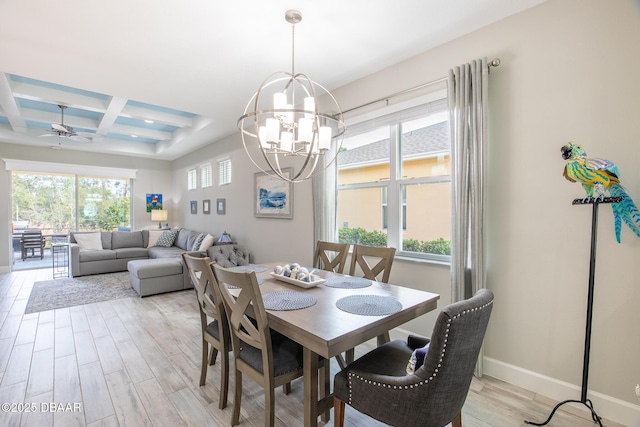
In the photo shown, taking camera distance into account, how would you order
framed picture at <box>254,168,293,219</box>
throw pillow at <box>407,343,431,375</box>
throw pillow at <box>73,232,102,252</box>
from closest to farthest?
1. throw pillow at <box>407,343,431,375</box>
2. framed picture at <box>254,168,293,219</box>
3. throw pillow at <box>73,232,102,252</box>

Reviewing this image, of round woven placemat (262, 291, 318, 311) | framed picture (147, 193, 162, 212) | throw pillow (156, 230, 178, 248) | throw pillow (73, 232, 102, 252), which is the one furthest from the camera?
framed picture (147, 193, 162, 212)

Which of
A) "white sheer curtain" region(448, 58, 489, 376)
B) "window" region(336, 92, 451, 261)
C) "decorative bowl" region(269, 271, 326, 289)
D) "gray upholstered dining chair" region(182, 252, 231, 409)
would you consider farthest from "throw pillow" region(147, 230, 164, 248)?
"white sheer curtain" region(448, 58, 489, 376)

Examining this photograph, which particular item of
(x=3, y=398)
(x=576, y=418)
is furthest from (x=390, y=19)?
(x=3, y=398)

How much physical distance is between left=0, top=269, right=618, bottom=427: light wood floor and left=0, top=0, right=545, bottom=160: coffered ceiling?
2705mm

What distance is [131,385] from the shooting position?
2166 millimetres

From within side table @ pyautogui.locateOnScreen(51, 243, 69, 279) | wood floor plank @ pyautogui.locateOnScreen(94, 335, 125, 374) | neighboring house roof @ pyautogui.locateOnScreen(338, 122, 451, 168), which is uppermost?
neighboring house roof @ pyautogui.locateOnScreen(338, 122, 451, 168)

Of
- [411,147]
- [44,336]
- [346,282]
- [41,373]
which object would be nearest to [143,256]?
[44,336]

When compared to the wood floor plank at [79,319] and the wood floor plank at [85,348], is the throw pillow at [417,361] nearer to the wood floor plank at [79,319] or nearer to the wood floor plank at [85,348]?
the wood floor plank at [85,348]

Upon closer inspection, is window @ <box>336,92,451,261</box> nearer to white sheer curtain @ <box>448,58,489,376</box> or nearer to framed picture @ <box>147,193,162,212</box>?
white sheer curtain @ <box>448,58,489,376</box>

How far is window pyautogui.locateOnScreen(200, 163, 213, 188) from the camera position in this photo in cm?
627

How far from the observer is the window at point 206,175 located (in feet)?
20.6

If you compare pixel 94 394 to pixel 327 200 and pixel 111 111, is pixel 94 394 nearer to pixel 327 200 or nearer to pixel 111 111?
pixel 327 200

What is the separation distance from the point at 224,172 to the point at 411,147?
398 centimetres

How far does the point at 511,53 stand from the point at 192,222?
683 cm
